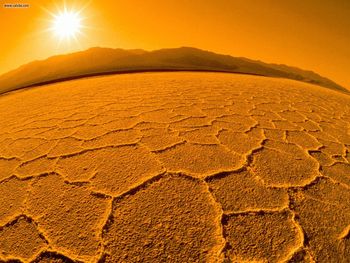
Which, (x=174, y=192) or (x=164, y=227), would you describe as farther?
(x=174, y=192)

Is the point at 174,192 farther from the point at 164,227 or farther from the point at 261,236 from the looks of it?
the point at 261,236

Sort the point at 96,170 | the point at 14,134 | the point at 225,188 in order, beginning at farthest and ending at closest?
the point at 14,134 < the point at 96,170 < the point at 225,188

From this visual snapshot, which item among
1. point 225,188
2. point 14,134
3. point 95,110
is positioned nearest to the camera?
point 225,188

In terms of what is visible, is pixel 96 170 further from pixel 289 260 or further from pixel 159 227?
pixel 289 260

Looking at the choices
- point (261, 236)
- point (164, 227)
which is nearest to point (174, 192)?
point (164, 227)

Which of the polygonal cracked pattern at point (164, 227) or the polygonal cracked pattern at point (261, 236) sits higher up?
the polygonal cracked pattern at point (164, 227)

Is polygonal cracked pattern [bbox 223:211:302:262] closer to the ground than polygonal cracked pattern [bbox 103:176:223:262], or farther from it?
closer to the ground

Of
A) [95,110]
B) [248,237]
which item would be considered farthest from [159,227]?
[95,110]

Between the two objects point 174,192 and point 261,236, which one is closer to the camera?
point 261,236
